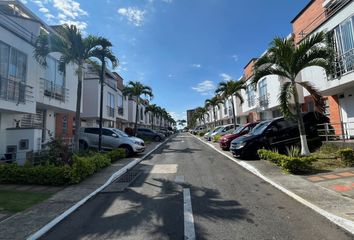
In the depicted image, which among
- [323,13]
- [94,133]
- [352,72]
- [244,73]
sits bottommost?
[94,133]

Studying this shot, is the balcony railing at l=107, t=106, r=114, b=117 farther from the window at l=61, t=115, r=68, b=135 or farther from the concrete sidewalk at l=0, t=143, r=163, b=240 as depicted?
the concrete sidewalk at l=0, t=143, r=163, b=240

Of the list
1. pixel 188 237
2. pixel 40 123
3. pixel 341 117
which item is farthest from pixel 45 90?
pixel 341 117

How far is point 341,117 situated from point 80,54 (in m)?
15.6

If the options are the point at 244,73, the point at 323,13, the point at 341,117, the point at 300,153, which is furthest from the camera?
the point at 244,73

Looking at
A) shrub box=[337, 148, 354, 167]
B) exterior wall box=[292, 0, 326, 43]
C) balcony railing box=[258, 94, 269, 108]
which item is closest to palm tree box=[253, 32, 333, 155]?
shrub box=[337, 148, 354, 167]

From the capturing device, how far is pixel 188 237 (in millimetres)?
4375

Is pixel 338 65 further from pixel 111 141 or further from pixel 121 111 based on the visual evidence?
pixel 121 111

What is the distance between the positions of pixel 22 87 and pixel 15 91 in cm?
55

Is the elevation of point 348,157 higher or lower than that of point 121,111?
lower

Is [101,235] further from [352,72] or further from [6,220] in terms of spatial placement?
[352,72]

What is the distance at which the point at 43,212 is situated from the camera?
598 cm

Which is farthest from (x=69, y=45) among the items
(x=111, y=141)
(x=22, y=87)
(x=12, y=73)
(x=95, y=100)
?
(x=95, y=100)

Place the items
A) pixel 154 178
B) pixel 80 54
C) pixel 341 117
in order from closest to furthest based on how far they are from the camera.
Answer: pixel 154 178
pixel 80 54
pixel 341 117

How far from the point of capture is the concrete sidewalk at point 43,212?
4.84m
